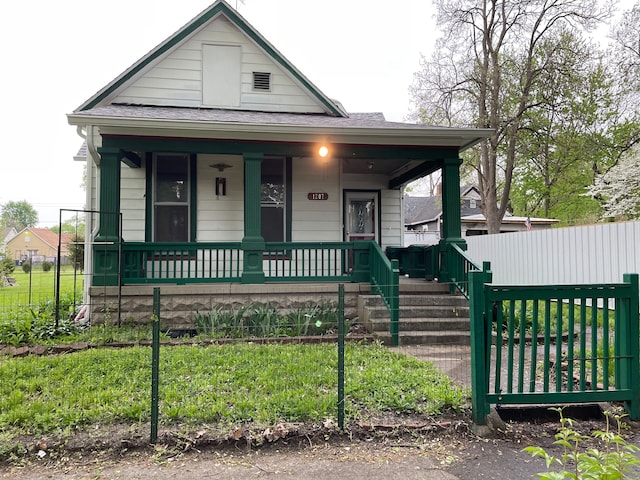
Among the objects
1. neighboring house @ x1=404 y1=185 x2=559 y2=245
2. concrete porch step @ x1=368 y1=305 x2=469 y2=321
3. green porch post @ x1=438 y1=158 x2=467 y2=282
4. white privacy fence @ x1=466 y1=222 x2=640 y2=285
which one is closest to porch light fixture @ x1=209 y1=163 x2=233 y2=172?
concrete porch step @ x1=368 y1=305 x2=469 y2=321

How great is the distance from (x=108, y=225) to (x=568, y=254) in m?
10.0

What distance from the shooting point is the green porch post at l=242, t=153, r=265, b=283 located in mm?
7660

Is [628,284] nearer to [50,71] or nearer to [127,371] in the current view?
[127,371]

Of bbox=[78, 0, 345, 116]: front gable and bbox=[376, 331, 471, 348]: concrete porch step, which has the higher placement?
bbox=[78, 0, 345, 116]: front gable

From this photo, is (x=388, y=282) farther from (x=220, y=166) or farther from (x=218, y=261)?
(x=220, y=166)

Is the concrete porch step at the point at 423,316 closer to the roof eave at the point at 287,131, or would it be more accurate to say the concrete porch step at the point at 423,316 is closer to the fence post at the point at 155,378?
the roof eave at the point at 287,131

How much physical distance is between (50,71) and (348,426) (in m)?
36.4

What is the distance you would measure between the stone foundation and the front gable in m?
4.65

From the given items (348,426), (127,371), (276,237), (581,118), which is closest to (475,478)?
(348,426)

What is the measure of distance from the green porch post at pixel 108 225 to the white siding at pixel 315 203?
3657 mm

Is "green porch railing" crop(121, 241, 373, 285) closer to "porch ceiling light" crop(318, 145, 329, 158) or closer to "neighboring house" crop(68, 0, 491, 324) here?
"neighboring house" crop(68, 0, 491, 324)

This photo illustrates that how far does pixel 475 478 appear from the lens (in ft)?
9.24

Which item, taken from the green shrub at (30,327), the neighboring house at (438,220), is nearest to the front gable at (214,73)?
the green shrub at (30,327)

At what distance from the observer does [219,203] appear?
9.12 m
